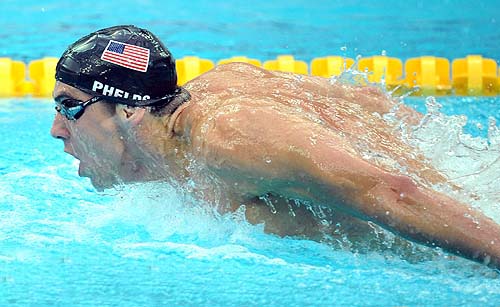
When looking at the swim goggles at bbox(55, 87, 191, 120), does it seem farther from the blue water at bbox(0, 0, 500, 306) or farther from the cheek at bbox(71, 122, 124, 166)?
the blue water at bbox(0, 0, 500, 306)

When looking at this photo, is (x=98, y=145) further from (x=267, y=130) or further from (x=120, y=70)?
(x=267, y=130)

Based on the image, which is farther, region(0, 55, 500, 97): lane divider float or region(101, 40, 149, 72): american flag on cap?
region(0, 55, 500, 97): lane divider float

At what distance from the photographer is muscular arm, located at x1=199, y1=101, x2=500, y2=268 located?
6.63ft

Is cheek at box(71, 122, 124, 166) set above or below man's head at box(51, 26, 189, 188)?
below

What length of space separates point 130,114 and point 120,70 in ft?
0.41

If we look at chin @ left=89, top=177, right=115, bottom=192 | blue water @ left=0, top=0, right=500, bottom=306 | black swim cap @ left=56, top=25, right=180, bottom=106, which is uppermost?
black swim cap @ left=56, top=25, right=180, bottom=106

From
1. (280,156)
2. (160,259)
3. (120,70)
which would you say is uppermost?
(120,70)

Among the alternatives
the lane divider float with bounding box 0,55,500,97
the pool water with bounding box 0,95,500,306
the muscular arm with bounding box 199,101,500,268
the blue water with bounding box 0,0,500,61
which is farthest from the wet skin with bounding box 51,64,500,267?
the blue water with bounding box 0,0,500,61

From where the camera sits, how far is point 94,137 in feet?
7.98

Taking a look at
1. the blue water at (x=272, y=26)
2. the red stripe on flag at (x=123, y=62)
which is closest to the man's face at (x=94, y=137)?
the red stripe on flag at (x=123, y=62)

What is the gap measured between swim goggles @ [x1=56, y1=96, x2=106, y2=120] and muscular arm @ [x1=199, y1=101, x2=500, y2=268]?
1.51ft

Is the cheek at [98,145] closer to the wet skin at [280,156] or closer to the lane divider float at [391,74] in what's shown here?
the wet skin at [280,156]

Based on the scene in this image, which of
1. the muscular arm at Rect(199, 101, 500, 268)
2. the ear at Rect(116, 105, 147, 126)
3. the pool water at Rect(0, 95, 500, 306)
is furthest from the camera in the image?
the ear at Rect(116, 105, 147, 126)

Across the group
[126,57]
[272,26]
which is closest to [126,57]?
[126,57]
